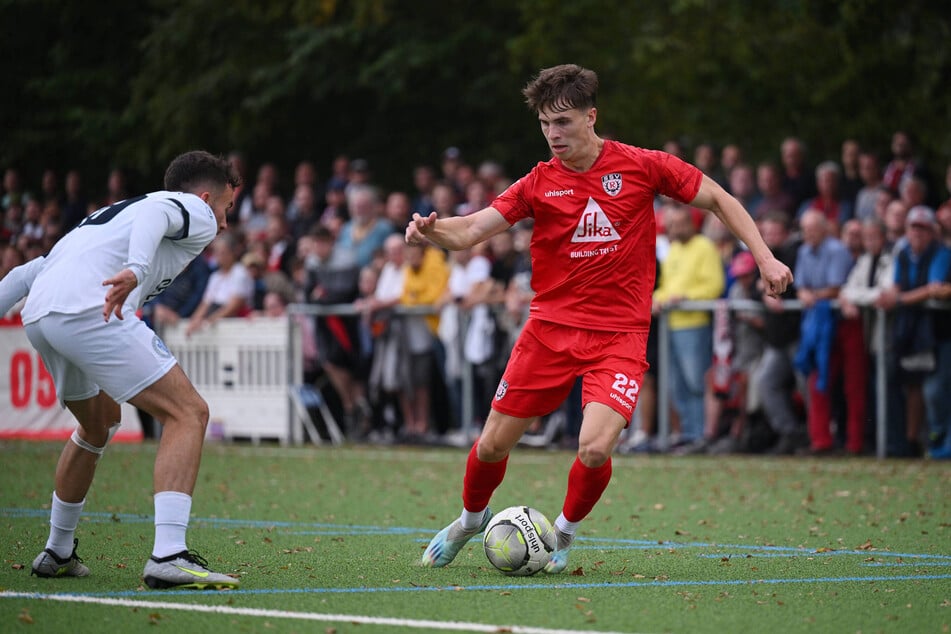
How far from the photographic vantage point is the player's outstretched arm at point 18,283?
301 inches

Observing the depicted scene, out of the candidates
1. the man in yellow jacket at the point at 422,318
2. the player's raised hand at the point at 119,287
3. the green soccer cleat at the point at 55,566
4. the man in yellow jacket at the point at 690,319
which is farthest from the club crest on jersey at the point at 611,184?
the man in yellow jacket at the point at 422,318

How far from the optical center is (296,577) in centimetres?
771

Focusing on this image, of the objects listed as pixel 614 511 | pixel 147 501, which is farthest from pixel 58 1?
pixel 614 511

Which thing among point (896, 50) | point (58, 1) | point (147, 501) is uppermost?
point (58, 1)

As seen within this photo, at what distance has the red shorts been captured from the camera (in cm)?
804

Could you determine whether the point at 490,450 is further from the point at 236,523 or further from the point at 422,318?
the point at 422,318

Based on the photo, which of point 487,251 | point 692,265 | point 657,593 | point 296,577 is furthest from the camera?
point 487,251

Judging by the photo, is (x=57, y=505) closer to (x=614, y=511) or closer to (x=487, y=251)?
(x=614, y=511)

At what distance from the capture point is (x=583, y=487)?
315 inches

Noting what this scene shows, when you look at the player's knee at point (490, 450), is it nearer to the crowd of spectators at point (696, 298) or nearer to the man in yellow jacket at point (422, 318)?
the crowd of spectators at point (696, 298)

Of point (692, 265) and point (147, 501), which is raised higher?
point (692, 265)

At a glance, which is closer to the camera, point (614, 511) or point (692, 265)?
point (614, 511)

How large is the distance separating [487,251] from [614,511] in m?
6.94

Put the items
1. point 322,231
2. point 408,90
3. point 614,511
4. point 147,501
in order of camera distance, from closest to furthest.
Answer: point 614,511
point 147,501
point 322,231
point 408,90
